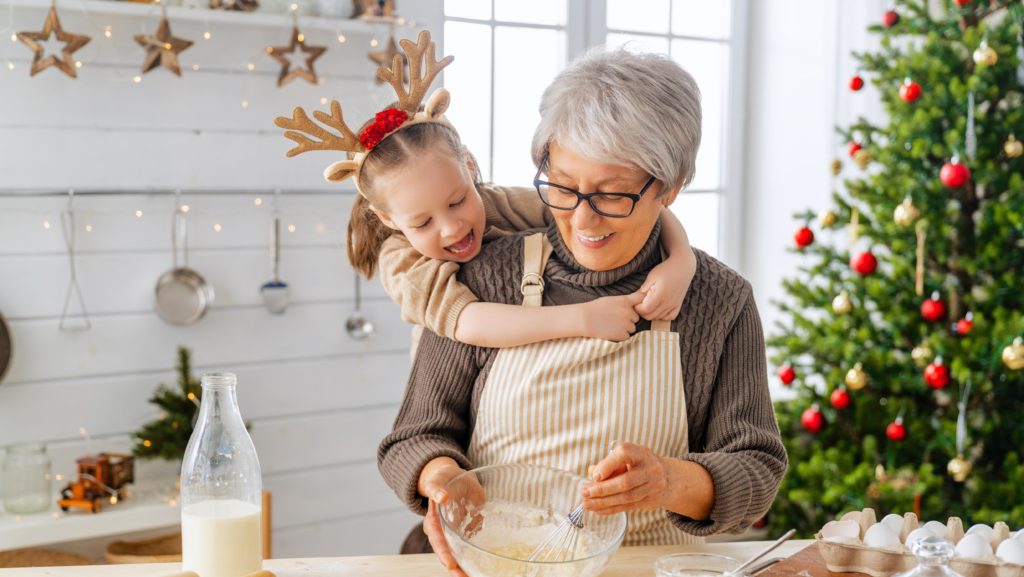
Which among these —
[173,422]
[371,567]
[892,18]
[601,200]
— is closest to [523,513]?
[371,567]

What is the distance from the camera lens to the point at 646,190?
1427 mm

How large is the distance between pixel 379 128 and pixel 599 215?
348 mm

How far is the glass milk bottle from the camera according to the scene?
1262mm

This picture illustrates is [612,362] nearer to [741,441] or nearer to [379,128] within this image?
[741,441]

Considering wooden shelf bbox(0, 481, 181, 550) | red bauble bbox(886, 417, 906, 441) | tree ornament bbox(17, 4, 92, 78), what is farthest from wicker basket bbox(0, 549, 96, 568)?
red bauble bbox(886, 417, 906, 441)

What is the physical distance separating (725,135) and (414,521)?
186 cm

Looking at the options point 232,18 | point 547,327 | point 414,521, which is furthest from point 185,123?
point 547,327

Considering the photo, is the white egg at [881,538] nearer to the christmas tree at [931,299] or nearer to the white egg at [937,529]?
the white egg at [937,529]

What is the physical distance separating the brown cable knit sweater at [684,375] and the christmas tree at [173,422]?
1.24 meters

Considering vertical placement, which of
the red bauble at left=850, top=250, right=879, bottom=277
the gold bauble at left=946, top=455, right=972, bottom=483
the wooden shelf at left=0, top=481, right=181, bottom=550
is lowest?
the wooden shelf at left=0, top=481, right=181, bottom=550

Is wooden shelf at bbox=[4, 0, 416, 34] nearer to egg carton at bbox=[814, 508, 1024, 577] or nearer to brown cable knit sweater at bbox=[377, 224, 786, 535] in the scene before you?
brown cable knit sweater at bbox=[377, 224, 786, 535]

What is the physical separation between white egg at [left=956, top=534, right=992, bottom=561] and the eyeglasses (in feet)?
1.96

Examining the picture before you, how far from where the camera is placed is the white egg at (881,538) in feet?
4.12

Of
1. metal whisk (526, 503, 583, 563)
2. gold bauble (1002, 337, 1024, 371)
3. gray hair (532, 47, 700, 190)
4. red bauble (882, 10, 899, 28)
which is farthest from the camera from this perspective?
red bauble (882, 10, 899, 28)
